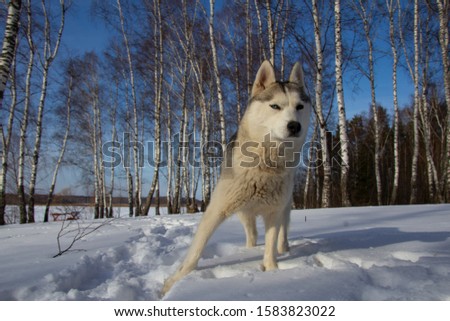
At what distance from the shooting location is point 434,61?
1587cm

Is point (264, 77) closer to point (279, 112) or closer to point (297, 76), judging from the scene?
point (297, 76)

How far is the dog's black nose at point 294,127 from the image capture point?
2496mm

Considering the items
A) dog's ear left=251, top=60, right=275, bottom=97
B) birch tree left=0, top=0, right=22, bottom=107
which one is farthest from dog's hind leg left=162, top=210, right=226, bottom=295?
birch tree left=0, top=0, right=22, bottom=107

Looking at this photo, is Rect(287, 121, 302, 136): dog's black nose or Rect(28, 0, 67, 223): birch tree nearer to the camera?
Rect(287, 121, 302, 136): dog's black nose

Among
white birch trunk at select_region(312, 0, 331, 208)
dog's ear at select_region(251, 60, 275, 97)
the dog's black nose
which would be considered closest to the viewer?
the dog's black nose

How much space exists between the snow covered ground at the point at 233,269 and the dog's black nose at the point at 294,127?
45.6 inches

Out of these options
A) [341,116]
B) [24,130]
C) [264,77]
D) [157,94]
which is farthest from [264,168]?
[24,130]

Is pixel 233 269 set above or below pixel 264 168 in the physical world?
below

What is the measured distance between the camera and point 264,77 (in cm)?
312

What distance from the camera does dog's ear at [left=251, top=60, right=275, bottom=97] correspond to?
3041mm

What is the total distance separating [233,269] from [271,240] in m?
0.46

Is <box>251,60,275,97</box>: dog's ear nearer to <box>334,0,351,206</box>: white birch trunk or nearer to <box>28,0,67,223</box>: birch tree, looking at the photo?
<box>334,0,351,206</box>: white birch trunk
